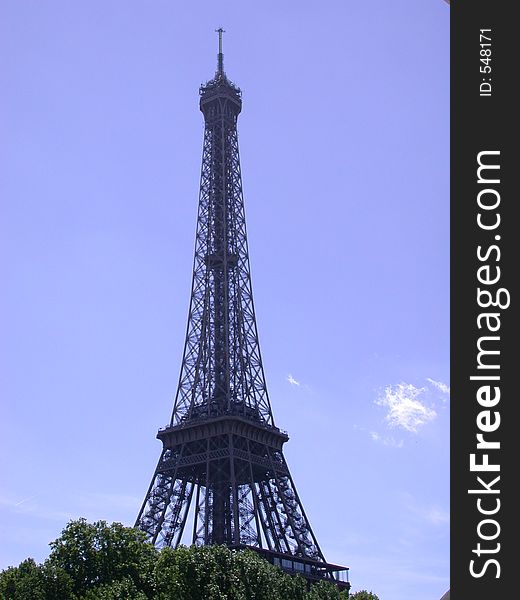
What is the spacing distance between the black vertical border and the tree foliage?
168 ft

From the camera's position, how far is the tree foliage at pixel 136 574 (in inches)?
2505

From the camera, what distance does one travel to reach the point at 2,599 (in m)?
69.9

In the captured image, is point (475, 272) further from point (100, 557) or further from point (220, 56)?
point (220, 56)

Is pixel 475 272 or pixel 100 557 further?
pixel 100 557

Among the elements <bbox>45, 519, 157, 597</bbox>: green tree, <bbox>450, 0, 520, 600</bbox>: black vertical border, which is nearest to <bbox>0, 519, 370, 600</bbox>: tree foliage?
<bbox>45, 519, 157, 597</bbox>: green tree

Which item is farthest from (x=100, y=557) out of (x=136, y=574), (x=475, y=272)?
(x=475, y=272)

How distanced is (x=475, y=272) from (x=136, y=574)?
192 feet

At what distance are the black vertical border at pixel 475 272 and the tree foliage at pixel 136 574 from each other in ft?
168

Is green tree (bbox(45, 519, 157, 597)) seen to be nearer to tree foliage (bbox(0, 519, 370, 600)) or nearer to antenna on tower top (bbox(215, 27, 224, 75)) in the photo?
tree foliage (bbox(0, 519, 370, 600))

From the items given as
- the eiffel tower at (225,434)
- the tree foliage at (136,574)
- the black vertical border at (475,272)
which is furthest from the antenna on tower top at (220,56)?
the black vertical border at (475,272)

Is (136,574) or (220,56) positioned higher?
(220,56)

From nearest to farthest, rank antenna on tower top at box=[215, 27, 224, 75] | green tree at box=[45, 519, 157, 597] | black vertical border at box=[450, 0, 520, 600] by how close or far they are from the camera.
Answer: black vertical border at box=[450, 0, 520, 600]
green tree at box=[45, 519, 157, 597]
antenna on tower top at box=[215, 27, 224, 75]

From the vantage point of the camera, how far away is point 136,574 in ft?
224

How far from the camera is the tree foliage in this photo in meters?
63.6
